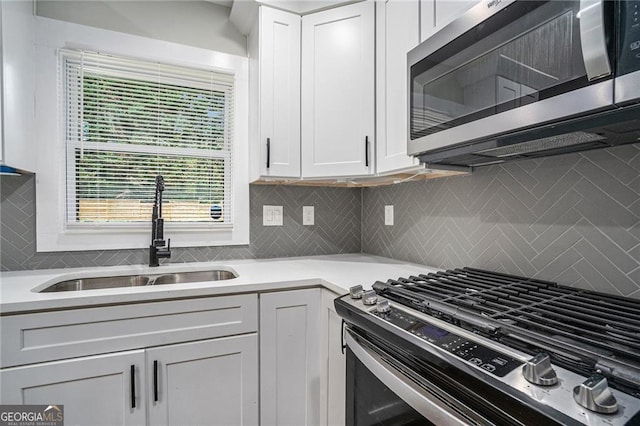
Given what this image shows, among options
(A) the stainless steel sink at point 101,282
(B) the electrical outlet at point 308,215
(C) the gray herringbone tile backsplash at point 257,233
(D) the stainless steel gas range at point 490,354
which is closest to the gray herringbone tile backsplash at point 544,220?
(D) the stainless steel gas range at point 490,354

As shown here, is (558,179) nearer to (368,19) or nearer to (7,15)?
(368,19)

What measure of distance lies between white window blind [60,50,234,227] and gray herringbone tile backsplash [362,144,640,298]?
1247 millimetres

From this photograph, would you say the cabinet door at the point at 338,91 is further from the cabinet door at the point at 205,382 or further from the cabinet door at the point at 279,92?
the cabinet door at the point at 205,382

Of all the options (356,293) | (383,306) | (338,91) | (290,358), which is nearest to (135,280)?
(290,358)

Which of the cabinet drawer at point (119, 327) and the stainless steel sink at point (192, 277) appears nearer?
the cabinet drawer at point (119, 327)

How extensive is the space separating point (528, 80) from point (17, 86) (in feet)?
6.51

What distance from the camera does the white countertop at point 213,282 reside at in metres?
1.18

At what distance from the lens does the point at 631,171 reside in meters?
1.01

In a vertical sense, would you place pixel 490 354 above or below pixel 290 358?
above

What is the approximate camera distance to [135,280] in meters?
1.71

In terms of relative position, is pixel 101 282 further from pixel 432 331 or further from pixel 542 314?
pixel 542 314

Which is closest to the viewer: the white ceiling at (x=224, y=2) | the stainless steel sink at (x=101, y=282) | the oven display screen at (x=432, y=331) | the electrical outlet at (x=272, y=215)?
the oven display screen at (x=432, y=331)

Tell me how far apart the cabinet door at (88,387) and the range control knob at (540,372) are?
4.22 ft

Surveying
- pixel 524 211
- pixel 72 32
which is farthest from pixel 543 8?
pixel 72 32
